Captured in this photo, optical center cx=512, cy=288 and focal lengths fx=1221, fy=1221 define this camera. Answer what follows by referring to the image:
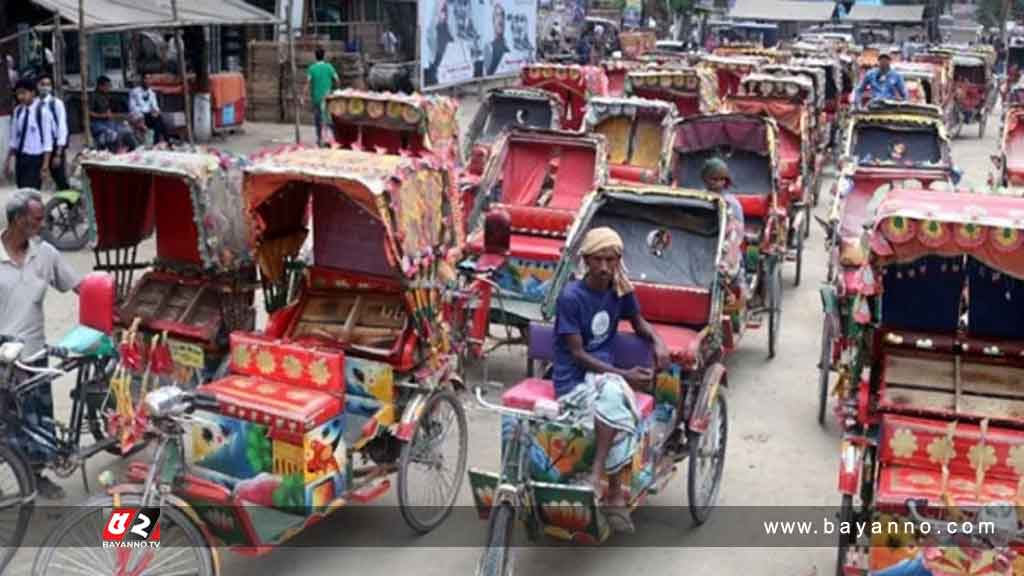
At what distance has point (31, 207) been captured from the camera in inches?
237

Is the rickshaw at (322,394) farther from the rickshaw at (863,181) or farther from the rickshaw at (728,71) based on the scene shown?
the rickshaw at (728,71)

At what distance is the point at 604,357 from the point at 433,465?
1.24 m

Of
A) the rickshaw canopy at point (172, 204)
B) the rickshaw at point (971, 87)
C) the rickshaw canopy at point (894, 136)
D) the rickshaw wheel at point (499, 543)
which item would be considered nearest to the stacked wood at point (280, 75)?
the rickshaw canopy at point (894, 136)

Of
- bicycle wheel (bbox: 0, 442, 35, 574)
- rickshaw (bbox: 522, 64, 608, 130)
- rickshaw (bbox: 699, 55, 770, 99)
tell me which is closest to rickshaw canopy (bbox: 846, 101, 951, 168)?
rickshaw (bbox: 522, 64, 608, 130)

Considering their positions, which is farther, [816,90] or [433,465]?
[816,90]

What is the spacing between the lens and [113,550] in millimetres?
4938

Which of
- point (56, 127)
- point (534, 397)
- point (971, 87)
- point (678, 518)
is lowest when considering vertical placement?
point (678, 518)

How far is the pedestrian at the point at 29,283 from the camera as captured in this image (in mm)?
6047

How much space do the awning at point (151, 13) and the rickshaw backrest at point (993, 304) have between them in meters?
11.6

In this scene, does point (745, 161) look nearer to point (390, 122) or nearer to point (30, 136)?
point (390, 122)

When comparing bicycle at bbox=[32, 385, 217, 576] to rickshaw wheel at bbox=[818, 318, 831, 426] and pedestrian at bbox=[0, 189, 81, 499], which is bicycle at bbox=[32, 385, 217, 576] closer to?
pedestrian at bbox=[0, 189, 81, 499]

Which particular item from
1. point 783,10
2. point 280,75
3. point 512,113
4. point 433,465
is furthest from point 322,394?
point 783,10

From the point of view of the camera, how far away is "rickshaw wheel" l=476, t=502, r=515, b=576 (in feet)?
17.3

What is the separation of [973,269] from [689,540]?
2079 millimetres
